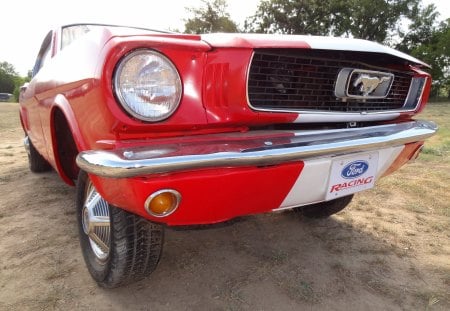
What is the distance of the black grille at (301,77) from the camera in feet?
5.20

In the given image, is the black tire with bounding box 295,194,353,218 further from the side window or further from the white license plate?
the side window

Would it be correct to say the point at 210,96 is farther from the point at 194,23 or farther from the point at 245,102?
the point at 194,23

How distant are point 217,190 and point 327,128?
2.58ft

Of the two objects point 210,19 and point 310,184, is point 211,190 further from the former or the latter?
point 210,19

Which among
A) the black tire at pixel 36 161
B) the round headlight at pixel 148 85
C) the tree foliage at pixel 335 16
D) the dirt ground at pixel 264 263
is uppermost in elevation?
the tree foliage at pixel 335 16

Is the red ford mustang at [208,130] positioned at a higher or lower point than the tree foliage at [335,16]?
lower

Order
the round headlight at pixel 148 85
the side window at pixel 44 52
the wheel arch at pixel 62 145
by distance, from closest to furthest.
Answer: the round headlight at pixel 148 85
the wheel arch at pixel 62 145
the side window at pixel 44 52

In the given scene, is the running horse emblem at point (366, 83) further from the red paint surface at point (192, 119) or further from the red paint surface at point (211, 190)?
the red paint surface at point (211, 190)

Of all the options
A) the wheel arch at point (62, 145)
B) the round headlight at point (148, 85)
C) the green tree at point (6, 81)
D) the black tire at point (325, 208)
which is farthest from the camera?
the green tree at point (6, 81)

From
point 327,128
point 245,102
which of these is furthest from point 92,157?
point 327,128

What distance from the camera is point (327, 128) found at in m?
1.85

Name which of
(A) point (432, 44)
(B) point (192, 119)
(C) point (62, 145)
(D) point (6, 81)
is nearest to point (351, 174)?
(B) point (192, 119)

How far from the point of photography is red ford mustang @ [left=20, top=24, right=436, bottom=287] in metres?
1.31

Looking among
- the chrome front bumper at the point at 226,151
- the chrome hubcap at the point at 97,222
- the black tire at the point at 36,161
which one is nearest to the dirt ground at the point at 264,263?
the chrome hubcap at the point at 97,222
